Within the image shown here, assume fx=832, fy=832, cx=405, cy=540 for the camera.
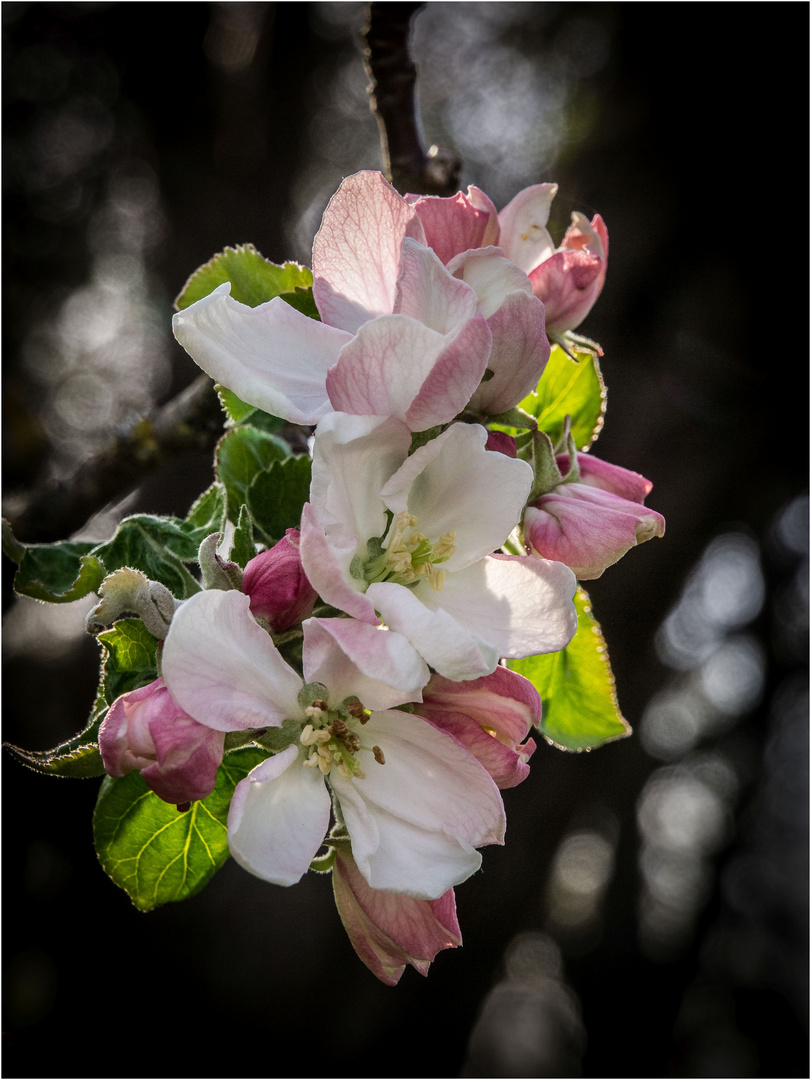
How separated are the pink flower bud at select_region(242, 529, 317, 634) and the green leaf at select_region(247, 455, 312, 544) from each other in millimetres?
129

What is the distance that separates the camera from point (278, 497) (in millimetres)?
534

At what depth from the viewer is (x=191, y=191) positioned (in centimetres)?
221

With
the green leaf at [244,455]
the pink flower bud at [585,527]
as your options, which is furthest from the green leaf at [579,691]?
the green leaf at [244,455]

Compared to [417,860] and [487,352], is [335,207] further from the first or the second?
[417,860]

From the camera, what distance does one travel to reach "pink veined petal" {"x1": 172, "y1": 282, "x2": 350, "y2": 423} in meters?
0.41

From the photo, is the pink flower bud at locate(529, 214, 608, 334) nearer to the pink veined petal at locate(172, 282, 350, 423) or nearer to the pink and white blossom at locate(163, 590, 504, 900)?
the pink veined petal at locate(172, 282, 350, 423)

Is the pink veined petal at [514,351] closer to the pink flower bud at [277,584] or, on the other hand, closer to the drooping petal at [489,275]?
the drooping petal at [489,275]

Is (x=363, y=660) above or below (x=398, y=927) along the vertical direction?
above

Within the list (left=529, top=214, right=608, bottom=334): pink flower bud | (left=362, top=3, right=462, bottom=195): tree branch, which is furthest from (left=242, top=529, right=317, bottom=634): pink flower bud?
(left=362, top=3, right=462, bottom=195): tree branch

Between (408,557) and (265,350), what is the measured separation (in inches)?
5.1

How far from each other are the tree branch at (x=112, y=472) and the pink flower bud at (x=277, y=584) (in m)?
0.58

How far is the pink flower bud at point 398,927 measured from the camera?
420mm

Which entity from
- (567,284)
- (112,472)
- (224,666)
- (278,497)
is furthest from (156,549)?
(112,472)

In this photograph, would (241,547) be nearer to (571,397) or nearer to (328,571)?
(328,571)
